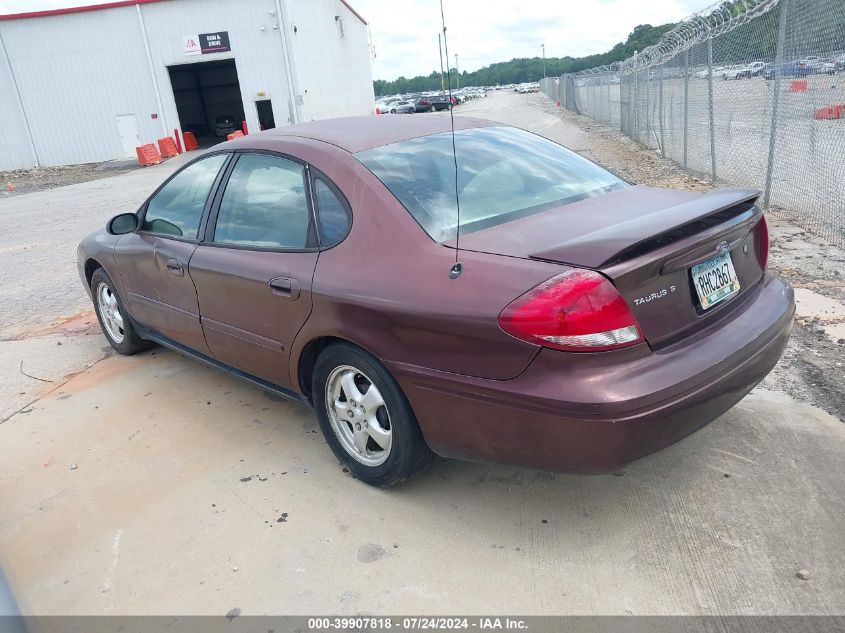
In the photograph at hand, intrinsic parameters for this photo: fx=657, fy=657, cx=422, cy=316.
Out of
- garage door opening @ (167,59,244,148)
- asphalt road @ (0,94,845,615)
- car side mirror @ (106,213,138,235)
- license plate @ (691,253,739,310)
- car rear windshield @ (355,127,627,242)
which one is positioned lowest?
asphalt road @ (0,94,845,615)

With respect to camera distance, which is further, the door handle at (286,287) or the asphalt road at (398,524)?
the door handle at (286,287)

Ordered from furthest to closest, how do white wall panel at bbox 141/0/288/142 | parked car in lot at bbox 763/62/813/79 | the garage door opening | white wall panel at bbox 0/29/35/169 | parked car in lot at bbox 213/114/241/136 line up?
the garage door opening, parked car in lot at bbox 213/114/241/136, white wall panel at bbox 141/0/288/142, white wall panel at bbox 0/29/35/169, parked car in lot at bbox 763/62/813/79

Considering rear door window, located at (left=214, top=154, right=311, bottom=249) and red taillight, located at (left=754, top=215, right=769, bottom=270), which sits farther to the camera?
rear door window, located at (left=214, top=154, right=311, bottom=249)

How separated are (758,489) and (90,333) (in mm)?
5225

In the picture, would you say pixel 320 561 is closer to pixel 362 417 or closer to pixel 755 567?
pixel 362 417

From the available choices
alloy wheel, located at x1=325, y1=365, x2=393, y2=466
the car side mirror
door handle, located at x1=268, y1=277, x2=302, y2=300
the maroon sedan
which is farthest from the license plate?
the car side mirror

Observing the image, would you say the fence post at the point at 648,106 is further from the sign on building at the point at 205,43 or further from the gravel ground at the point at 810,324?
the sign on building at the point at 205,43

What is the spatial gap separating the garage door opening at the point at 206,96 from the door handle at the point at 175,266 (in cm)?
3718

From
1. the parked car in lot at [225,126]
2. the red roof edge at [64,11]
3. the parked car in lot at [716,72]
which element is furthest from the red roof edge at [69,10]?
the parked car in lot at [716,72]

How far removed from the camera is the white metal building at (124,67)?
92.0ft

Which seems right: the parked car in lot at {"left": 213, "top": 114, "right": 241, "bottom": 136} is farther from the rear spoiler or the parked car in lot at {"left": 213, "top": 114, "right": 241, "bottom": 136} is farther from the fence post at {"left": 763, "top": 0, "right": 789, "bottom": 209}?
the rear spoiler

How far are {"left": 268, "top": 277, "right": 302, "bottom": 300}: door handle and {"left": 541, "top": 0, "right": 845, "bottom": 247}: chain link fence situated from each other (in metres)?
5.30

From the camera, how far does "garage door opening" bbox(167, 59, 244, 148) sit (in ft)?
129

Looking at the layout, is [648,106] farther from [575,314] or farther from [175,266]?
[575,314]
